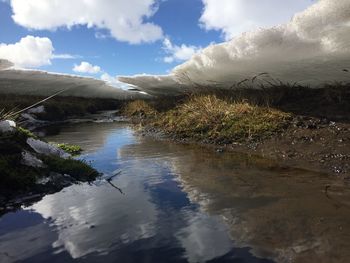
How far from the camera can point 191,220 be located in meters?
4.28

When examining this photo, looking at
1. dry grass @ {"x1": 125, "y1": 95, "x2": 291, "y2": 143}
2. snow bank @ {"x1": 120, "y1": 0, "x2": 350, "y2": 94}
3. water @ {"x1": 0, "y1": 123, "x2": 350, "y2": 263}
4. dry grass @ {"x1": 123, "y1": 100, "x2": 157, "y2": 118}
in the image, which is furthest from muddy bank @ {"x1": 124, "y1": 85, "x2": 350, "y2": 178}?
dry grass @ {"x1": 123, "y1": 100, "x2": 157, "y2": 118}

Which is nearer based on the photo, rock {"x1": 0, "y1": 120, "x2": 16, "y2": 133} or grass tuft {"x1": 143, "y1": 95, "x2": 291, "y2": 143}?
rock {"x1": 0, "y1": 120, "x2": 16, "y2": 133}

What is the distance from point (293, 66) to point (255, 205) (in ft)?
19.1

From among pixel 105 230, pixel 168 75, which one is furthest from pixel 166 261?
pixel 168 75

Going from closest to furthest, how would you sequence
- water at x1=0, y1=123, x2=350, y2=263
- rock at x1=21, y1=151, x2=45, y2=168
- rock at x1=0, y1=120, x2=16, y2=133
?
1. water at x1=0, y1=123, x2=350, y2=263
2. rock at x1=21, y1=151, x2=45, y2=168
3. rock at x1=0, y1=120, x2=16, y2=133

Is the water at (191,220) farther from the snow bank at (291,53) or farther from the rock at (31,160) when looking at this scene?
the snow bank at (291,53)

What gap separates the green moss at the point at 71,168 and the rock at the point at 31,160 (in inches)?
8.8

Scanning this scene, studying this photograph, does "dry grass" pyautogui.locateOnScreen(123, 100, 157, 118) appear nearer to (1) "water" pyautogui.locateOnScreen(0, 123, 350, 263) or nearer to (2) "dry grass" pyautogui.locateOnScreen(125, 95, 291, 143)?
(2) "dry grass" pyautogui.locateOnScreen(125, 95, 291, 143)

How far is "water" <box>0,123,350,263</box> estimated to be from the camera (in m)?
3.50

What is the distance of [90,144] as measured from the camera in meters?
10.8

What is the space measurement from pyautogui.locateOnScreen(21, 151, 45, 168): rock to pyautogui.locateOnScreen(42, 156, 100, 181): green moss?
0.22m

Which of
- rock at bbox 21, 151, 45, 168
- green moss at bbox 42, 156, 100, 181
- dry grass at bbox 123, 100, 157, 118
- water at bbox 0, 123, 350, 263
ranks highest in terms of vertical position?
dry grass at bbox 123, 100, 157, 118

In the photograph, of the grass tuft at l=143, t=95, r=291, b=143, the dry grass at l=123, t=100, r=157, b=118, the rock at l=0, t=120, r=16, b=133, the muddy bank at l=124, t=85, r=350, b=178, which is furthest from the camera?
the dry grass at l=123, t=100, r=157, b=118

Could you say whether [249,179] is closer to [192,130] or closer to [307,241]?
[307,241]
